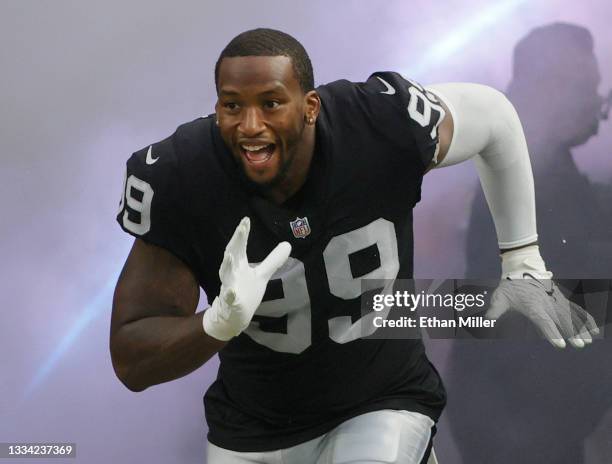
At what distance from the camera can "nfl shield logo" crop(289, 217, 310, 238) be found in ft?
6.18

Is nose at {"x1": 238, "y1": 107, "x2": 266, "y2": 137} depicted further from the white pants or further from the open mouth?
the white pants

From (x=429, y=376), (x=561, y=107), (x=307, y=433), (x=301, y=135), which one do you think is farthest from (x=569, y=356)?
(x=301, y=135)

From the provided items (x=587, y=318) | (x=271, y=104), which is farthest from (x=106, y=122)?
(x=587, y=318)

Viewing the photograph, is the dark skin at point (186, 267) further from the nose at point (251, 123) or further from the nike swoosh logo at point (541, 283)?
the nike swoosh logo at point (541, 283)

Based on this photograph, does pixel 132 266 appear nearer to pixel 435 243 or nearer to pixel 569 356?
pixel 435 243

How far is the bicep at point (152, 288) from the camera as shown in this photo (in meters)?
1.83

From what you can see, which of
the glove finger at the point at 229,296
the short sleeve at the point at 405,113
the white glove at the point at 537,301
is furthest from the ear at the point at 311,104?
the white glove at the point at 537,301

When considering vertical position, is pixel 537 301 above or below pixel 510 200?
below

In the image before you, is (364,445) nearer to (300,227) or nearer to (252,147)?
(300,227)

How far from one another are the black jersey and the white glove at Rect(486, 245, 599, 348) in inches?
9.5

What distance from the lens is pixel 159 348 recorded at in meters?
1.74

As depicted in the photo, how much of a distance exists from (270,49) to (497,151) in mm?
547

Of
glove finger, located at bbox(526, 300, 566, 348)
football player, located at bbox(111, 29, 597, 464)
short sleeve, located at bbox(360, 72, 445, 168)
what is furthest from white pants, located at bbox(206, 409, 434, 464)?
short sleeve, located at bbox(360, 72, 445, 168)

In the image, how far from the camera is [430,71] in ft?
8.60
